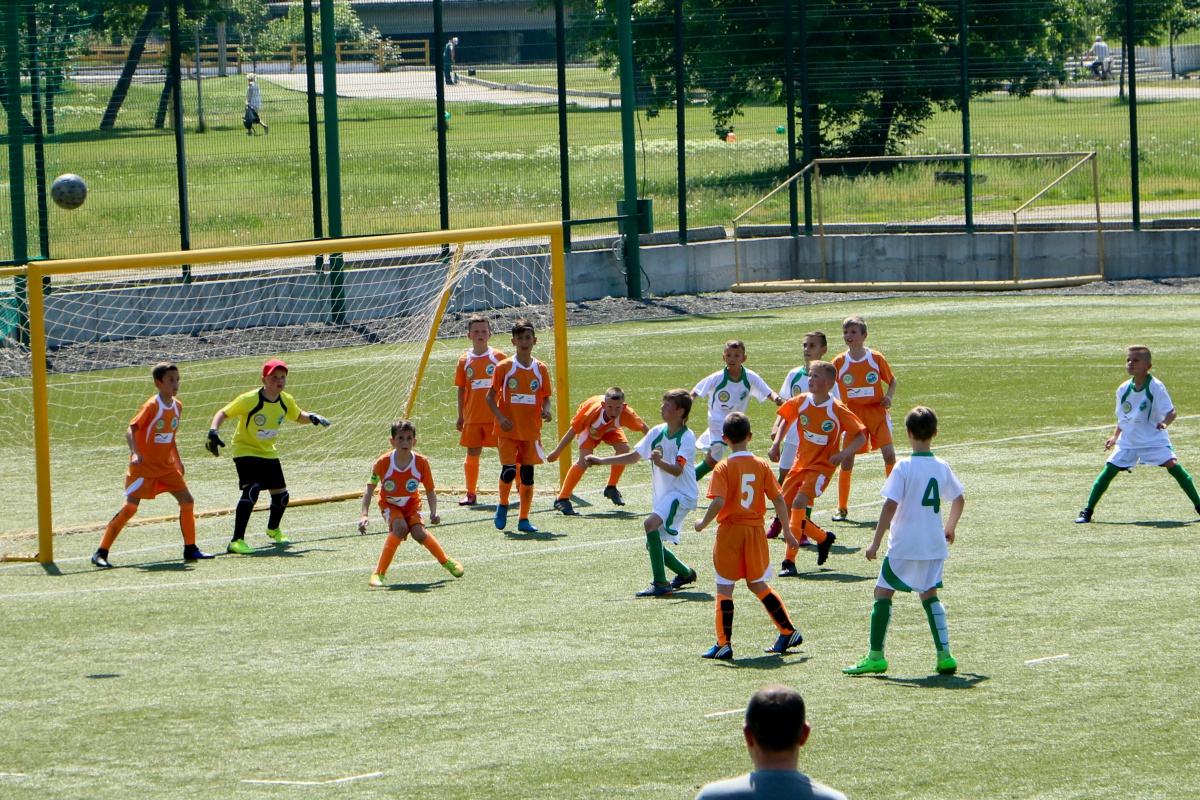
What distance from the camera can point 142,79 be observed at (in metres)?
26.2

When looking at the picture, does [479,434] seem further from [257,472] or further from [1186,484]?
[1186,484]

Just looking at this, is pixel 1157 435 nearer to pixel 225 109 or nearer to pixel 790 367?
pixel 790 367

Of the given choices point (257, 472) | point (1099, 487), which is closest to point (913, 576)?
point (1099, 487)

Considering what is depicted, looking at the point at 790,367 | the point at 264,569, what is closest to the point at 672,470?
the point at 264,569

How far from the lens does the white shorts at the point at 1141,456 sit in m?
12.8

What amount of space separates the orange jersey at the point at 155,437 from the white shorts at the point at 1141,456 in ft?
25.8

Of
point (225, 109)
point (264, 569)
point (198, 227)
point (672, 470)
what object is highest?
point (225, 109)

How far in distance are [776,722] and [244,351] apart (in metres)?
19.7

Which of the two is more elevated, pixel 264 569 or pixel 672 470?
pixel 672 470

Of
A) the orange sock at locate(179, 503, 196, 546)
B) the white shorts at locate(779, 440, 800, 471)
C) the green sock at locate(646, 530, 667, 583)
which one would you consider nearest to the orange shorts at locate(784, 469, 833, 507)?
the white shorts at locate(779, 440, 800, 471)

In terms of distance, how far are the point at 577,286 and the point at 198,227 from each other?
7.04 metres

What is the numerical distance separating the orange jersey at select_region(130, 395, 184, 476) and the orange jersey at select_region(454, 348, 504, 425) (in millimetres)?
3049

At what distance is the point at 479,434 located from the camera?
14703 mm

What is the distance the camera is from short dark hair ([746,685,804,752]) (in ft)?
14.3
